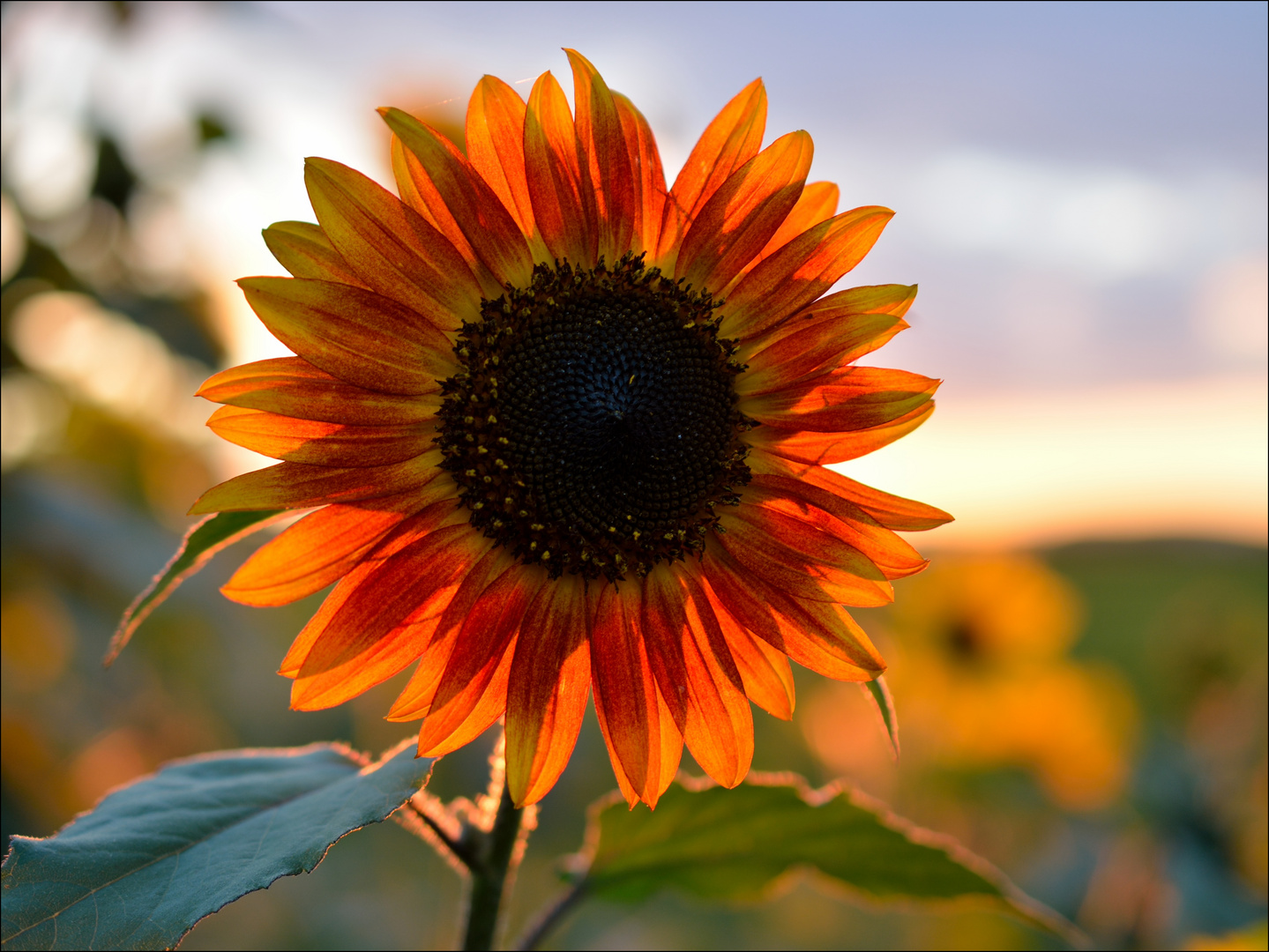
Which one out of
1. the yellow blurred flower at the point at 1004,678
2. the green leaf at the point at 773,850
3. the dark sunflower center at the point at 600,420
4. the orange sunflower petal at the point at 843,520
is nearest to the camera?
the orange sunflower petal at the point at 843,520

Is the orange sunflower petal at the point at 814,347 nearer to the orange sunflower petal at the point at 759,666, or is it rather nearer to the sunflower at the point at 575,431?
the sunflower at the point at 575,431

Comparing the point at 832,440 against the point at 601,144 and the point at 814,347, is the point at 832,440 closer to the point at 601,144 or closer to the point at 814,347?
the point at 814,347

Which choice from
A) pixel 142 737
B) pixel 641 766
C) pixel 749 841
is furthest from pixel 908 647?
pixel 641 766

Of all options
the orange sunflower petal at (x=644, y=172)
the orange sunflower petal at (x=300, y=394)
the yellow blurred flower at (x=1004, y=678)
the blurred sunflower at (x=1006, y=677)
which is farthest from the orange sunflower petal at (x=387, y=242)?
the blurred sunflower at (x=1006, y=677)

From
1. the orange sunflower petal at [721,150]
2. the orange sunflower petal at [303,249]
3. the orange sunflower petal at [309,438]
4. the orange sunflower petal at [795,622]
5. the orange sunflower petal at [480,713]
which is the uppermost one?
the orange sunflower petal at [721,150]

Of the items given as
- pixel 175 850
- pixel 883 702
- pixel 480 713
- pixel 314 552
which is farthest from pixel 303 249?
pixel 883 702

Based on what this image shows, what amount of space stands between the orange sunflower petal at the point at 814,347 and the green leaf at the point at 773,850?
0.56m

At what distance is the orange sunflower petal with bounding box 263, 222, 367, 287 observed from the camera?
115cm

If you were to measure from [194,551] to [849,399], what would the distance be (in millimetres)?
788

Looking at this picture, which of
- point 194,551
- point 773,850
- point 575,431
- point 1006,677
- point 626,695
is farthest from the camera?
point 1006,677

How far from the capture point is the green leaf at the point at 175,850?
3.37ft

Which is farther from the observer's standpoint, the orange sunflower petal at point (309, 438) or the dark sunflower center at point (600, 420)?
the dark sunflower center at point (600, 420)

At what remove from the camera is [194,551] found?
115cm

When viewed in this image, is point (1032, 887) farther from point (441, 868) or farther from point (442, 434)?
point (442, 434)
